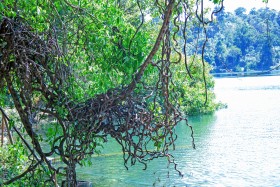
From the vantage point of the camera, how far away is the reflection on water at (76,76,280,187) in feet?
37.7

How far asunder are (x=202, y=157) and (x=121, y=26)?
9475 mm

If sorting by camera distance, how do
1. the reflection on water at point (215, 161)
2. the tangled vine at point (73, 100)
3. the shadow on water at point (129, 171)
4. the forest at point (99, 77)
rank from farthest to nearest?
the reflection on water at point (215, 161), the shadow on water at point (129, 171), the tangled vine at point (73, 100), the forest at point (99, 77)

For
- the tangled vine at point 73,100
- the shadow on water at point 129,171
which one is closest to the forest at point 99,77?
the tangled vine at point 73,100

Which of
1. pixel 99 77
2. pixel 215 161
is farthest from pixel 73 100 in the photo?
pixel 215 161

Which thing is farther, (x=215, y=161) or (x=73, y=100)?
(x=215, y=161)

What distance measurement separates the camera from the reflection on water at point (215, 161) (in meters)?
11.5

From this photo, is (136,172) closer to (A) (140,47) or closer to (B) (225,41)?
(A) (140,47)

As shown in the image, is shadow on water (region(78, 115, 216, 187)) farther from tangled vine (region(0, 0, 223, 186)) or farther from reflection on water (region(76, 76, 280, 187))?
tangled vine (region(0, 0, 223, 186))

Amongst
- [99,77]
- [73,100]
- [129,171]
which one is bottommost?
[129,171]

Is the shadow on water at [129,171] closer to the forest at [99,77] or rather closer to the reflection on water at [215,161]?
the reflection on water at [215,161]

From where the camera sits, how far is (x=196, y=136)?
18000 mm

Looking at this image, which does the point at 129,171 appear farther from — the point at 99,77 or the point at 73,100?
the point at 73,100

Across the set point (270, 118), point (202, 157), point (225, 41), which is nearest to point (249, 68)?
point (225, 41)

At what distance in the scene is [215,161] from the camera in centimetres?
1366
